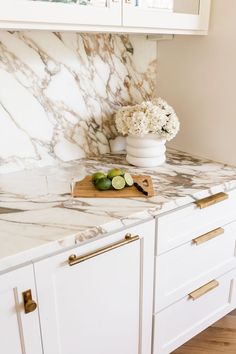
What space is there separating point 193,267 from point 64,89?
0.96 m

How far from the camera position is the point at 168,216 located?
119 cm

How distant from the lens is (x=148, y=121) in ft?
4.73

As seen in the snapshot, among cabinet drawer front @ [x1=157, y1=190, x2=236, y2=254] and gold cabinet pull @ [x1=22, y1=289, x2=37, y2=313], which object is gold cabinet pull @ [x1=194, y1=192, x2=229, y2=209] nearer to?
cabinet drawer front @ [x1=157, y1=190, x2=236, y2=254]

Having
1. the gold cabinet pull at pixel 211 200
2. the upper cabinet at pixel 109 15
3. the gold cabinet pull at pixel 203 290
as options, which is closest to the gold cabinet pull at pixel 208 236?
the gold cabinet pull at pixel 211 200

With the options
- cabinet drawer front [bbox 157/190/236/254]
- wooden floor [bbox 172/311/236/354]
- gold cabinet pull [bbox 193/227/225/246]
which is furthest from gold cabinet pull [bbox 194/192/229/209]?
wooden floor [bbox 172/311/236/354]

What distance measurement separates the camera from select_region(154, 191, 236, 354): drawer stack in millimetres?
1248

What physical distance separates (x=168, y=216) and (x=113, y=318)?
16.1 inches

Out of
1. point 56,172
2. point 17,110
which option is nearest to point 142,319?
point 56,172

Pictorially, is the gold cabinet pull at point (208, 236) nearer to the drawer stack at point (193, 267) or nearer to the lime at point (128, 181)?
the drawer stack at point (193, 267)

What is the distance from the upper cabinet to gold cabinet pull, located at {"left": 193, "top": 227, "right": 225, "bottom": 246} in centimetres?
84

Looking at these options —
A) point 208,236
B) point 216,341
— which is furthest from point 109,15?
point 216,341

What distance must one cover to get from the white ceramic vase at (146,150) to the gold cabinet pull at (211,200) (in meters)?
0.33

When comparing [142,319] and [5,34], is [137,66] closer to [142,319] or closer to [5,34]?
[5,34]

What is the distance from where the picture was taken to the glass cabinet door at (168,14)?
3.98 feet
